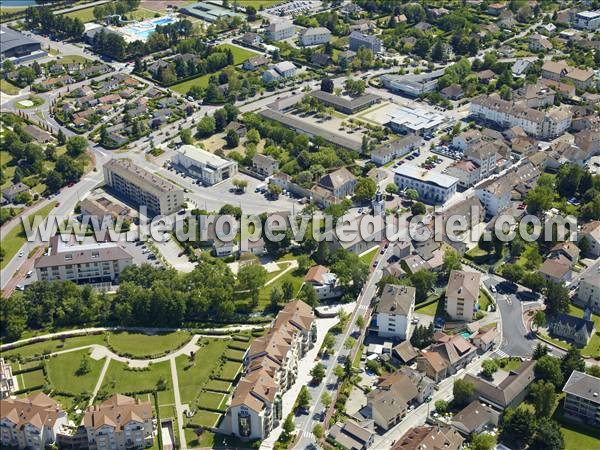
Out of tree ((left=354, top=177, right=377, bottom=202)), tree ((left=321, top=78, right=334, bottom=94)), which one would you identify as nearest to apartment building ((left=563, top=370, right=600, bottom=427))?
tree ((left=354, top=177, right=377, bottom=202))

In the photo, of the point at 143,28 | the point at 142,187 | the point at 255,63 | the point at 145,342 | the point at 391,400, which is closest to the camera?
the point at 391,400

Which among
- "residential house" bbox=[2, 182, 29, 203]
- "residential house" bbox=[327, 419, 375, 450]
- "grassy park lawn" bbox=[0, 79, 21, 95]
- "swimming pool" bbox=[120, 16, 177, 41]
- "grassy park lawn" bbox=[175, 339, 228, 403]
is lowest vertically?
"grassy park lawn" bbox=[0, 79, 21, 95]

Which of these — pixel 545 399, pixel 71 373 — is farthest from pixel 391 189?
pixel 71 373

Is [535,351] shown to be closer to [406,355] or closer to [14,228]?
[406,355]

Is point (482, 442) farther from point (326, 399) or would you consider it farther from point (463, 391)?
point (326, 399)

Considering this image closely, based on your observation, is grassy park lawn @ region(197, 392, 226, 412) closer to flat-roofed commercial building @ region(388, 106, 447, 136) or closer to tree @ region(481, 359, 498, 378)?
tree @ region(481, 359, 498, 378)

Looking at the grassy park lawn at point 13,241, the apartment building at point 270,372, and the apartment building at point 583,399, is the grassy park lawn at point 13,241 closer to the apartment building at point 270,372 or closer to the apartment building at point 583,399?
the apartment building at point 270,372

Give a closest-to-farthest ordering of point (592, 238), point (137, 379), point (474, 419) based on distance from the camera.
Result: point (474, 419)
point (137, 379)
point (592, 238)
